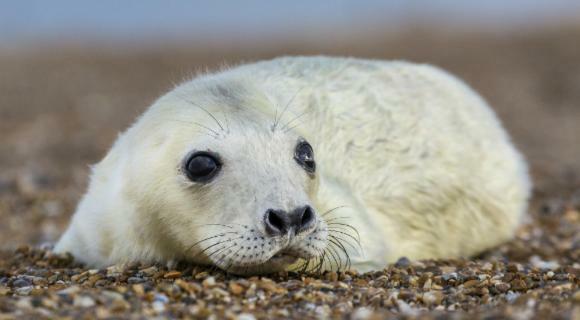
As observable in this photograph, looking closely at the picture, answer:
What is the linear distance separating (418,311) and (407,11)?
2146 cm

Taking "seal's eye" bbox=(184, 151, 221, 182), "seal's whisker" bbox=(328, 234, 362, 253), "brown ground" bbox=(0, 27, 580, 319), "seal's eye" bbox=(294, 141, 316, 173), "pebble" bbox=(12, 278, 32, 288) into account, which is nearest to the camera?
"brown ground" bbox=(0, 27, 580, 319)

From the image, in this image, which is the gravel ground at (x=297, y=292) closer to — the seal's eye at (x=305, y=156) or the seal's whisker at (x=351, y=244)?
the seal's whisker at (x=351, y=244)

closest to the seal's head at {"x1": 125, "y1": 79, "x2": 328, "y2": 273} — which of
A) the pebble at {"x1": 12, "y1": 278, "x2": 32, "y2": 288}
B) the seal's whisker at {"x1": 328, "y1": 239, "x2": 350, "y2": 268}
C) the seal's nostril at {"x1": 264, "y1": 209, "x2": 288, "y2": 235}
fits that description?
the seal's nostril at {"x1": 264, "y1": 209, "x2": 288, "y2": 235}

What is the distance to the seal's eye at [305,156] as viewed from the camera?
16.1ft

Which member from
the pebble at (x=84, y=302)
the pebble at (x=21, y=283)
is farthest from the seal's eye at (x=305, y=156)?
the pebble at (x=21, y=283)

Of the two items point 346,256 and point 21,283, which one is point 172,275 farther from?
point 346,256

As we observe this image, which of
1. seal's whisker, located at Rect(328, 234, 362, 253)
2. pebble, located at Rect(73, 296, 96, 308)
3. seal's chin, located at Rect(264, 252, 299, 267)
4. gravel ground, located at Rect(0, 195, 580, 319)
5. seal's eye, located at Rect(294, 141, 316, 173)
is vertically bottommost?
pebble, located at Rect(73, 296, 96, 308)

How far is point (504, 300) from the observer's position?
4.36m

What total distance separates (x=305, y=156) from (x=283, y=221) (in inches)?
29.8

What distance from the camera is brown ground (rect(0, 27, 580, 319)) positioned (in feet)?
13.8

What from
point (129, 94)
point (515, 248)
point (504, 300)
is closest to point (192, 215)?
point (504, 300)

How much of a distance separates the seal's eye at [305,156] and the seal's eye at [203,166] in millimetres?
470

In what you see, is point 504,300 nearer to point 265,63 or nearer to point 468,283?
point 468,283

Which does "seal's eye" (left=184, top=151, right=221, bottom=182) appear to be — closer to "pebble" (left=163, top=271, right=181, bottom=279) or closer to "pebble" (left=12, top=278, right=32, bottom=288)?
"pebble" (left=163, top=271, right=181, bottom=279)
